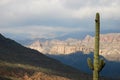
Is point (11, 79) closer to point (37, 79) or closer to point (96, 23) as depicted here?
point (37, 79)

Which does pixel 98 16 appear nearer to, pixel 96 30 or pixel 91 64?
pixel 96 30

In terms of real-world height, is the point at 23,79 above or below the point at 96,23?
below

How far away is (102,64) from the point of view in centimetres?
2870

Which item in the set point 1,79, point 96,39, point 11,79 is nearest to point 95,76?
point 96,39

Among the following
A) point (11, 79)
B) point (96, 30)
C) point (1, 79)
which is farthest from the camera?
point (11, 79)

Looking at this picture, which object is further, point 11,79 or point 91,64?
point 11,79

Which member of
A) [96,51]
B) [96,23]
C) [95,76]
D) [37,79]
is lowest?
[37,79]

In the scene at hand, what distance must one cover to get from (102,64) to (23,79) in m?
169

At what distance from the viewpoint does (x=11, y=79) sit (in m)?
188

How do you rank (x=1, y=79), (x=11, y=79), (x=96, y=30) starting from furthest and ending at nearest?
(x=11, y=79), (x=1, y=79), (x=96, y=30)

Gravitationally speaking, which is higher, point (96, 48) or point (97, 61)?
point (96, 48)

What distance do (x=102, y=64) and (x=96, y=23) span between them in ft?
10.8

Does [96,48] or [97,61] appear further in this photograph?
[97,61]

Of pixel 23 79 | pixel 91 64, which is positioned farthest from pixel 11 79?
pixel 91 64
